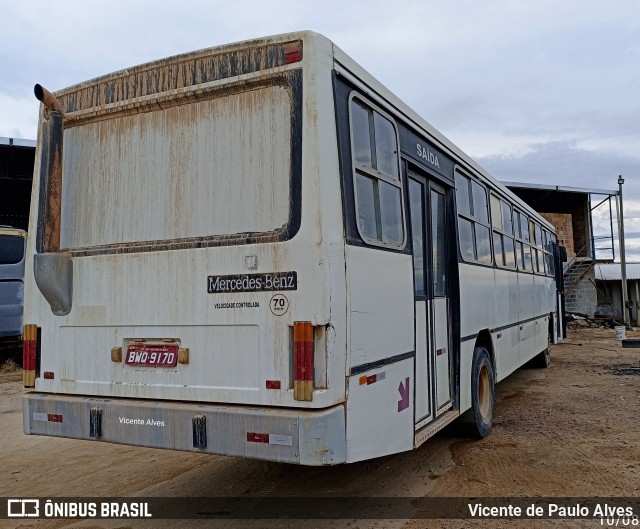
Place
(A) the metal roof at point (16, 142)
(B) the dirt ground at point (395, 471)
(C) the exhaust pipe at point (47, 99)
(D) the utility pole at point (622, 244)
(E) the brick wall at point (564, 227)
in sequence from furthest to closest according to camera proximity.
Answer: (E) the brick wall at point (564, 227), (D) the utility pole at point (622, 244), (A) the metal roof at point (16, 142), (B) the dirt ground at point (395, 471), (C) the exhaust pipe at point (47, 99)

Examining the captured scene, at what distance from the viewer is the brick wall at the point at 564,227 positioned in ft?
95.2

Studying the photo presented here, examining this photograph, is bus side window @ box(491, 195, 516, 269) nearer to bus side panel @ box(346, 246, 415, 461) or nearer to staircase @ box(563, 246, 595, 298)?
bus side panel @ box(346, 246, 415, 461)

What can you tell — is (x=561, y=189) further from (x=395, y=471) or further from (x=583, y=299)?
(x=395, y=471)

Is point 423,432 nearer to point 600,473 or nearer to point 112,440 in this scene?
point 600,473

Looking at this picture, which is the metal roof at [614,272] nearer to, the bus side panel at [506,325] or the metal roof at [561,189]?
the metal roof at [561,189]

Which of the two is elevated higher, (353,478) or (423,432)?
(423,432)

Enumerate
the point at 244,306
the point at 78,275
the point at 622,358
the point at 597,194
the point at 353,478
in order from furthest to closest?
1. the point at 597,194
2. the point at 622,358
3. the point at 353,478
4. the point at 78,275
5. the point at 244,306

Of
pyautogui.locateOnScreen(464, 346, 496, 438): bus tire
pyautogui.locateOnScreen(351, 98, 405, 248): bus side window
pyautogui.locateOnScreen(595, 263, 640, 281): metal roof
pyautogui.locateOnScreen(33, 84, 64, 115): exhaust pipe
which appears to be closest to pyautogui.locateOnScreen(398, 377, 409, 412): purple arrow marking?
pyautogui.locateOnScreen(351, 98, 405, 248): bus side window

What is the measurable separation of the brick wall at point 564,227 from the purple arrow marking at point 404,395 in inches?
1057

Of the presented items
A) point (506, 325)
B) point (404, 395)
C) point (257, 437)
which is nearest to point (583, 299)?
point (506, 325)

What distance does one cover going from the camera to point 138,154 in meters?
4.31

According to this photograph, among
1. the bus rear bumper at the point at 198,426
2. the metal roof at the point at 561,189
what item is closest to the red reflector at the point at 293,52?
the bus rear bumper at the point at 198,426

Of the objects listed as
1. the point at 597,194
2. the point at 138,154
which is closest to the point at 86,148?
the point at 138,154

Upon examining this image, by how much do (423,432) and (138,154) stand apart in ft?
10.3
